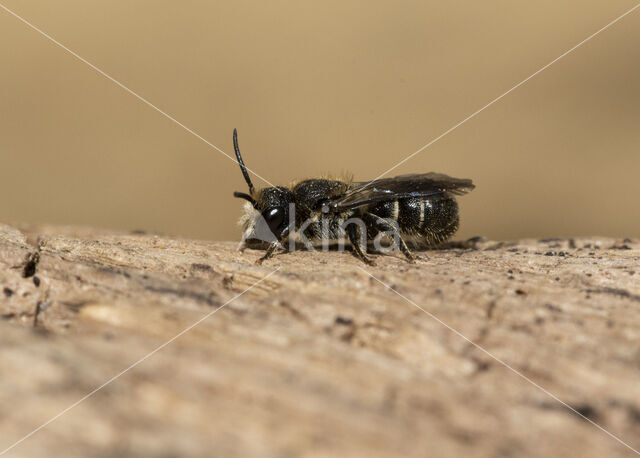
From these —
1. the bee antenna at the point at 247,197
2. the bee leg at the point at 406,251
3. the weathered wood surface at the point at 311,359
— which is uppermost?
the bee antenna at the point at 247,197

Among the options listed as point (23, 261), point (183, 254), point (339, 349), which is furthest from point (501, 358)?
point (23, 261)

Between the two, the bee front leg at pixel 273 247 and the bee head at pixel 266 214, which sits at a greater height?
the bee head at pixel 266 214

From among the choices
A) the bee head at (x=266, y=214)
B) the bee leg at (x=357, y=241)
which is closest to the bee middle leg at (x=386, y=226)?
the bee leg at (x=357, y=241)

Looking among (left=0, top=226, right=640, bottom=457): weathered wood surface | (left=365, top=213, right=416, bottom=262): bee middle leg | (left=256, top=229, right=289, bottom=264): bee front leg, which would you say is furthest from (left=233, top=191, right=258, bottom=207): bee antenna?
(left=0, top=226, right=640, bottom=457): weathered wood surface

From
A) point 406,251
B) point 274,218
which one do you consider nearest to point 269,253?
point 274,218

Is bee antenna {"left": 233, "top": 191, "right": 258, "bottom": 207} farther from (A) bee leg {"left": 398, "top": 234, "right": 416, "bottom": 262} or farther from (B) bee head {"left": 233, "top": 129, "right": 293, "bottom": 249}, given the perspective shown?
(A) bee leg {"left": 398, "top": 234, "right": 416, "bottom": 262}

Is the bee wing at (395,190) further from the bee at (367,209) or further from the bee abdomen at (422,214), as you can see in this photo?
the bee abdomen at (422,214)

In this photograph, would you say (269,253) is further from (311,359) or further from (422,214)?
(311,359)
